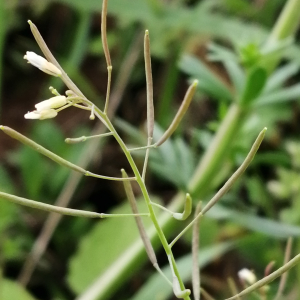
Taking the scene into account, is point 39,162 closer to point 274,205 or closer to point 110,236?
point 110,236

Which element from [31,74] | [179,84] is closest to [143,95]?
[179,84]

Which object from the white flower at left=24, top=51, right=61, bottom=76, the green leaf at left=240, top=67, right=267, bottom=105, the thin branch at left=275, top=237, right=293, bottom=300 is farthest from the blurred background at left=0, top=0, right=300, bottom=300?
the white flower at left=24, top=51, right=61, bottom=76

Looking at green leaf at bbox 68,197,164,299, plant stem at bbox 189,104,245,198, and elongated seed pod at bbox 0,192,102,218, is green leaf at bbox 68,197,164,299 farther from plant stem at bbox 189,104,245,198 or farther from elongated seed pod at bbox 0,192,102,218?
elongated seed pod at bbox 0,192,102,218

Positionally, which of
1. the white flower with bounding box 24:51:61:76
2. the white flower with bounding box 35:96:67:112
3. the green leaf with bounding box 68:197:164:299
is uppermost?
the white flower with bounding box 24:51:61:76

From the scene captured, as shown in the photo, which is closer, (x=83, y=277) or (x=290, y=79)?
(x=83, y=277)

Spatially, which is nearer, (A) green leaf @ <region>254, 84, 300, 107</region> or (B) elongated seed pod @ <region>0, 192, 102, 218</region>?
(B) elongated seed pod @ <region>0, 192, 102, 218</region>

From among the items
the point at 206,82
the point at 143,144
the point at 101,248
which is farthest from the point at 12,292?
the point at 206,82

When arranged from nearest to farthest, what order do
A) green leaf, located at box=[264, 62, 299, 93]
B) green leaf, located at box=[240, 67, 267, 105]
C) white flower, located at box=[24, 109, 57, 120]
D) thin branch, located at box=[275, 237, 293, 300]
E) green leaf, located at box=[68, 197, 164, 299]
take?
white flower, located at box=[24, 109, 57, 120] < thin branch, located at box=[275, 237, 293, 300] < green leaf, located at box=[240, 67, 267, 105] < green leaf, located at box=[264, 62, 299, 93] < green leaf, located at box=[68, 197, 164, 299]
